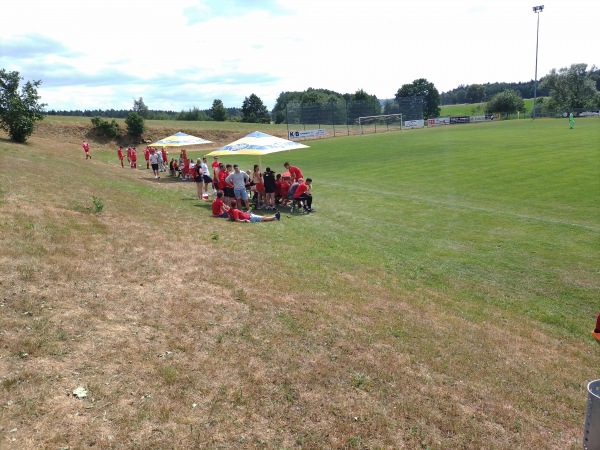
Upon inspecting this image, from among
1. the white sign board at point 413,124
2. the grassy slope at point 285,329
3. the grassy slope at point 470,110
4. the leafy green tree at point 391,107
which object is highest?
the grassy slope at point 470,110

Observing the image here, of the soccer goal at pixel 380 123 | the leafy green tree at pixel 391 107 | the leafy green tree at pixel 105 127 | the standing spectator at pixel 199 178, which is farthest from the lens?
the leafy green tree at pixel 391 107

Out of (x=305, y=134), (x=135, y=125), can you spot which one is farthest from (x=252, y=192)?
(x=305, y=134)

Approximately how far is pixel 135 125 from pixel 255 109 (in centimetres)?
6641

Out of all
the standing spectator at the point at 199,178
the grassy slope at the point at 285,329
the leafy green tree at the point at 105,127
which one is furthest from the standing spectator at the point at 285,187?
the leafy green tree at the point at 105,127

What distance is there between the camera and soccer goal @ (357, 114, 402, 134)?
225 feet

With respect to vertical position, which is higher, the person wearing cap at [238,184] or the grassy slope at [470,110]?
the grassy slope at [470,110]

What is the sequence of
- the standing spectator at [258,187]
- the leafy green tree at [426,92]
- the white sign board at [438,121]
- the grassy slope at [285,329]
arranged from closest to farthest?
1. the grassy slope at [285,329]
2. the standing spectator at [258,187]
3. the white sign board at [438,121]
4. the leafy green tree at [426,92]

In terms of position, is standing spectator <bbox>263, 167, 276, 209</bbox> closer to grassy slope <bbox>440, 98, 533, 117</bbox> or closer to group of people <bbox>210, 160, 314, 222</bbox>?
group of people <bbox>210, 160, 314, 222</bbox>

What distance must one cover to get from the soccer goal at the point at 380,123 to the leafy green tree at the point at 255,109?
50.9 m

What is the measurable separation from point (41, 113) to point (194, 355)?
3692cm

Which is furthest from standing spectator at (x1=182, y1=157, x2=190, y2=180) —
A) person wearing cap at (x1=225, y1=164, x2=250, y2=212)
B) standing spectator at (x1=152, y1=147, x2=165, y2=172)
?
person wearing cap at (x1=225, y1=164, x2=250, y2=212)

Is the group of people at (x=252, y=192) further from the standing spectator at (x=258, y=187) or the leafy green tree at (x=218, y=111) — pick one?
the leafy green tree at (x=218, y=111)

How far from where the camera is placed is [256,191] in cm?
1833

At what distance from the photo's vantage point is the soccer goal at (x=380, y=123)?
68.4 metres
